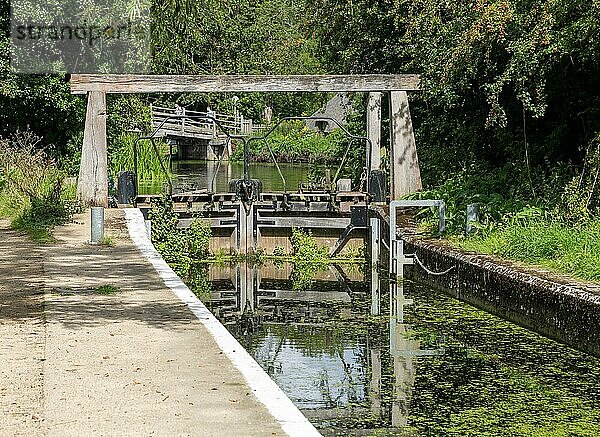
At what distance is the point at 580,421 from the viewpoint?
8.88 meters

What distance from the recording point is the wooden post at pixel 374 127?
2197 centimetres

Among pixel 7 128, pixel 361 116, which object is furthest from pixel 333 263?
pixel 7 128

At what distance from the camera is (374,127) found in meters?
22.0

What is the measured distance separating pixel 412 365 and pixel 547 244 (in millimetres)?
3551

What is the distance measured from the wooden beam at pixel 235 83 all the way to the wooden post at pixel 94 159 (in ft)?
0.92

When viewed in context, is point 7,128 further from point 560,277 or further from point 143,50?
point 560,277

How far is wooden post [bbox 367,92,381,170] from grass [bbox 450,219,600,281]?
636cm

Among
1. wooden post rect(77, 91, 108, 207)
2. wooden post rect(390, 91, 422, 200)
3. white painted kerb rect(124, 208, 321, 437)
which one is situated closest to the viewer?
white painted kerb rect(124, 208, 321, 437)

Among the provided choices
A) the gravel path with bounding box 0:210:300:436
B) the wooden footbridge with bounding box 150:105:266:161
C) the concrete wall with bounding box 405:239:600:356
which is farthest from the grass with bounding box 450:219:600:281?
the wooden footbridge with bounding box 150:105:266:161

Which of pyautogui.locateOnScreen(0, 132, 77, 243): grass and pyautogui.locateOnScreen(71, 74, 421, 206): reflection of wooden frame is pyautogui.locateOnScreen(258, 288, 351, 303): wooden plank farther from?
pyautogui.locateOnScreen(71, 74, 421, 206): reflection of wooden frame

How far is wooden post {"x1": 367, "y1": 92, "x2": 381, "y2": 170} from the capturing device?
72.1 ft

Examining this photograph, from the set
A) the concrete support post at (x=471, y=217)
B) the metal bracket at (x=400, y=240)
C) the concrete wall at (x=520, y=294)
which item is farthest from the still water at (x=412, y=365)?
the concrete support post at (x=471, y=217)

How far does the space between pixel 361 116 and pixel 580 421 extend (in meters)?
18.8

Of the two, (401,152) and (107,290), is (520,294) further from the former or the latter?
(401,152)
